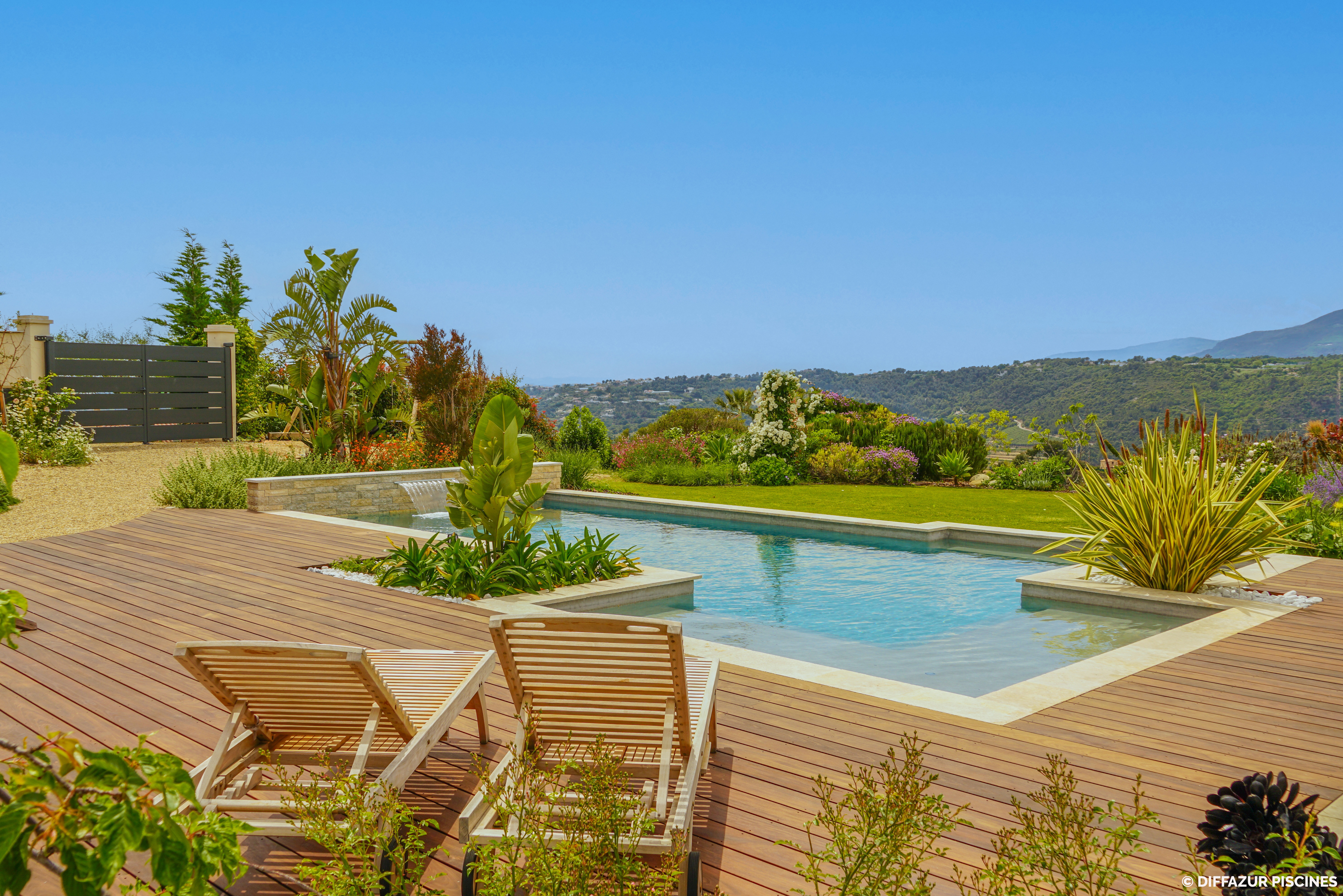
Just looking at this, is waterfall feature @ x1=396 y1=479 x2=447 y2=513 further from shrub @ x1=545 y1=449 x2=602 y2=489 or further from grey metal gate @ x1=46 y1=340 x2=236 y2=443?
grey metal gate @ x1=46 y1=340 x2=236 y2=443

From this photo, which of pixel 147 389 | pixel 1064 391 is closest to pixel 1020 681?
pixel 147 389

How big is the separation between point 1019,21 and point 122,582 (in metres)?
25.7

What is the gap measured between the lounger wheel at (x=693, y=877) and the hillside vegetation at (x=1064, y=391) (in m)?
17.1

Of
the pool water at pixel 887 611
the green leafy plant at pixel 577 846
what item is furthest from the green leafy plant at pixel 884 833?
the pool water at pixel 887 611

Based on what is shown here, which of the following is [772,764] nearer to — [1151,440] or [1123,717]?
[1123,717]

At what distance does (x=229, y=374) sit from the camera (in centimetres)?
1895

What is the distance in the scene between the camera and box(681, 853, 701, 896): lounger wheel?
7.82ft

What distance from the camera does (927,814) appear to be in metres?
2.48

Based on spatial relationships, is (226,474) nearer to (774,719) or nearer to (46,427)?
(46,427)

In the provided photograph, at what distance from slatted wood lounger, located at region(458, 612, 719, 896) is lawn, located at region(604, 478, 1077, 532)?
867cm

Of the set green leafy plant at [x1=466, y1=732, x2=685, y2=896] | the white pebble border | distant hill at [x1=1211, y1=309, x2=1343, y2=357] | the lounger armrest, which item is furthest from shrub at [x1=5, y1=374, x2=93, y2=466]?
distant hill at [x1=1211, y1=309, x2=1343, y2=357]

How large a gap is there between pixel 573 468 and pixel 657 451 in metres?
2.69

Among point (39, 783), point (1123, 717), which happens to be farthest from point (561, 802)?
point (1123, 717)

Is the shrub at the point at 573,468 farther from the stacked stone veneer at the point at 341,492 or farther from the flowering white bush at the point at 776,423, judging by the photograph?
the flowering white bush at the point at 776,423
